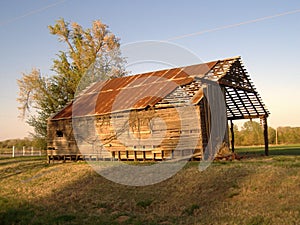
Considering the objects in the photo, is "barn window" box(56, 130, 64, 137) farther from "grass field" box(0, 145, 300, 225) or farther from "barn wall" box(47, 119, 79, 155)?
"grass field" box(0, 145, 300, 225)

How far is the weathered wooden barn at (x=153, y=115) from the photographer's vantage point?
71.4ft

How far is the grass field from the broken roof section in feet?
23.0

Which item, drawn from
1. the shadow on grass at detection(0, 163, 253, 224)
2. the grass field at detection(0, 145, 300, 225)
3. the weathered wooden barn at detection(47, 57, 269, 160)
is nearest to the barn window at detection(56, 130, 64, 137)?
the weathered wooden barn at detection(47, 57, 269, 160)

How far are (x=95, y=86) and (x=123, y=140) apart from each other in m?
9.81

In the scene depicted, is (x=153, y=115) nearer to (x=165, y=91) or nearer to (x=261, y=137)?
(x=165, y=91)

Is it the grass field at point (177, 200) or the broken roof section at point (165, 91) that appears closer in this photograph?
the grass field at point (177, 200)

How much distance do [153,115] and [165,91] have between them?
181cm

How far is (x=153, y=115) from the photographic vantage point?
2273 cm

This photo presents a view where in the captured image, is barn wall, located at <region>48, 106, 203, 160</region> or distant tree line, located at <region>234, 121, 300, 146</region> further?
distant tree line, located at <region>234, 121, 300, 146</region>

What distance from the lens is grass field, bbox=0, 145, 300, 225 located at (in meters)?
10.6

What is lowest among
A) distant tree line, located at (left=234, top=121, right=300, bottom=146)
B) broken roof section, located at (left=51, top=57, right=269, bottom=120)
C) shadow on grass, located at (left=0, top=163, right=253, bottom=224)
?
shadow on grass, located at (left=0, top=163, right=253, bottom=224)

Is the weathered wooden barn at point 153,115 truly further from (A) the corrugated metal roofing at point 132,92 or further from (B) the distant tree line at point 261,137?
(B) the distant tree line at point 261,137

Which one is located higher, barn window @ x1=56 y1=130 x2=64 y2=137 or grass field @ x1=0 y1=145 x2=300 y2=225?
barn window @ x1=56 y1=130 x2=64 y2=137

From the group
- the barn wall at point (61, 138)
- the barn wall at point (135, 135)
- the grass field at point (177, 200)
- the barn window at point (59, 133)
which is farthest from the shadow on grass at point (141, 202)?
the barn window at point (59, 133)
